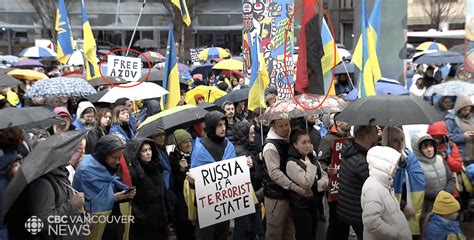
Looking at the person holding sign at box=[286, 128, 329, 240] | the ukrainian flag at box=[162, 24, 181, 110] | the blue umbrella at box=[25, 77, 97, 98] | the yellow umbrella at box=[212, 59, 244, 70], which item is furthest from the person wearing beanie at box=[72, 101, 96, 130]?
the yellow umbrella at box=[212, 59, 244, 70]

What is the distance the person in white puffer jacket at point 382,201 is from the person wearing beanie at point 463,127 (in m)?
2.96

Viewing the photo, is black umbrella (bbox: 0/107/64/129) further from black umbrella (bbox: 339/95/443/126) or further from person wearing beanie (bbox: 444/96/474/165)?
person wearing beanie (bbox: 444/96/474/165)

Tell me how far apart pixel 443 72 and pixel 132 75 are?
29.7 feet

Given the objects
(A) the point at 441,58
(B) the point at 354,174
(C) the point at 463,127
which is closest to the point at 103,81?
(C) the point at 463,127

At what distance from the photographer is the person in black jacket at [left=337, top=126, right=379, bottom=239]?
5.64 metres

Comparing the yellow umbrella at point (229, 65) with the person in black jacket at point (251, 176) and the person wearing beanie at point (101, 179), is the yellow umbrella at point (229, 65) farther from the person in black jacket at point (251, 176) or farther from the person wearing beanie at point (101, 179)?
the person wearing beanie at point (101, 179)

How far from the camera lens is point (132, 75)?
980cm

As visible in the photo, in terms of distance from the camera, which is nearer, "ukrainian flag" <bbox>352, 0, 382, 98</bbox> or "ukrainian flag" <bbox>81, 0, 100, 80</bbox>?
"ukrainian flag" <bbox>352, 0, 382, 98</bbox>

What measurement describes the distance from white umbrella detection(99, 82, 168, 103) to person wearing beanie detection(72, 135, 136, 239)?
A: 2904 millimetres

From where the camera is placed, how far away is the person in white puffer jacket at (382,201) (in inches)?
198

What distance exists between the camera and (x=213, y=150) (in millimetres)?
6340

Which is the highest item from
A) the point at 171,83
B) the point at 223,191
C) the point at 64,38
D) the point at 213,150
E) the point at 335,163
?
the point at 64,38

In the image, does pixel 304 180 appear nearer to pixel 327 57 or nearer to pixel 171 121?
pixel 171 121

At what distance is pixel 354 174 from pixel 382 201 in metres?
0.65
